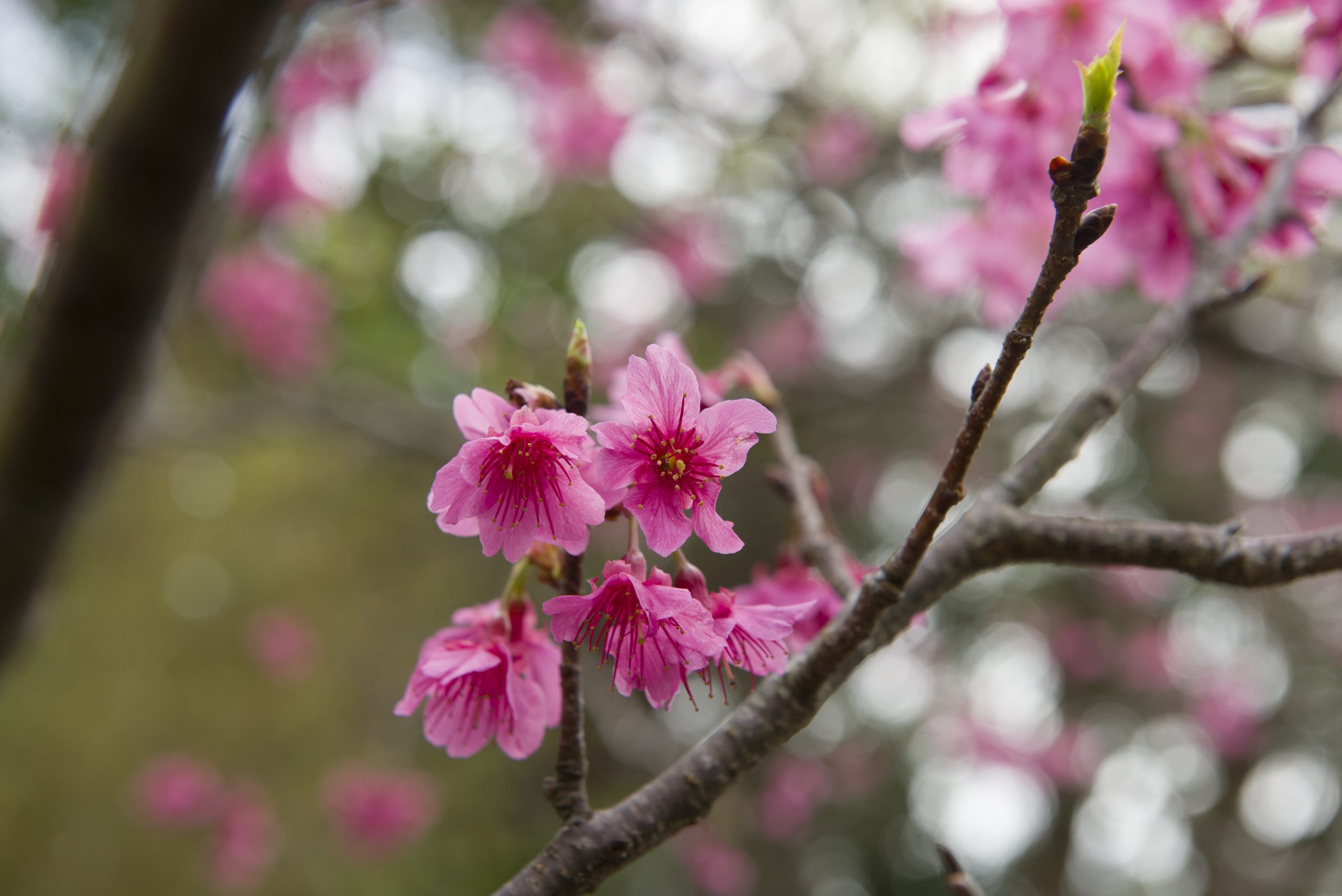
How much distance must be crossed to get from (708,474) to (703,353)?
4859mm

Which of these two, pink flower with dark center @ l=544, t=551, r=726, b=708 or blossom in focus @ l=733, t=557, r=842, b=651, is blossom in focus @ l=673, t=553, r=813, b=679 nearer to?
pink flower with dark center @ l=544, t=551, r=726, b=708

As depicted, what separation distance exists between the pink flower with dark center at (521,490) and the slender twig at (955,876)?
46cm

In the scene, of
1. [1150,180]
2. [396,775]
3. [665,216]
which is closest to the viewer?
[1150,180]

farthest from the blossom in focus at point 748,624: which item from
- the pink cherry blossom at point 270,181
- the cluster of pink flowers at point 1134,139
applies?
the pink cherry blossom at point 270,181

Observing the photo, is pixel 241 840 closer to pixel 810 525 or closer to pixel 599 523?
pixel 810 525

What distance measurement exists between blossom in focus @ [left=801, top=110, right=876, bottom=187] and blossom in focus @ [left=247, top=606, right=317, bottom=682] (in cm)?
456

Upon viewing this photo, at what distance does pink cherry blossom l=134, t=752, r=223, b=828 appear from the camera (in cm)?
454

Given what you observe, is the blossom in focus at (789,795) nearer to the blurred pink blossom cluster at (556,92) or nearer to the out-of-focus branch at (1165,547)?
the blurred pink blossom cluster at (556,92)

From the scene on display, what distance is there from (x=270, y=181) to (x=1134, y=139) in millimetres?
3796

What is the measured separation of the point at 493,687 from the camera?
0.85m

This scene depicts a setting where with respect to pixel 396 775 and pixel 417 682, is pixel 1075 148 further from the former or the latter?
pixel 396 775

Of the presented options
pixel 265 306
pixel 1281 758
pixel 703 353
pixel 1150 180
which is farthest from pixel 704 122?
pixel 1281 758

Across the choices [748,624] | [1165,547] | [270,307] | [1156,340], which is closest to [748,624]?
[748,624]

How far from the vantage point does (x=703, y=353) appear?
5598 mm
